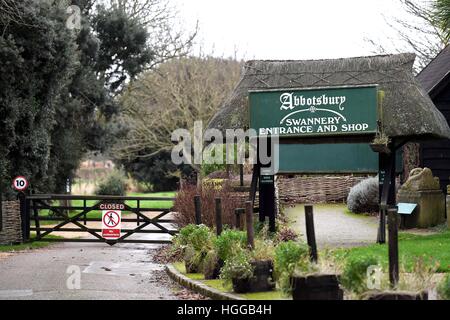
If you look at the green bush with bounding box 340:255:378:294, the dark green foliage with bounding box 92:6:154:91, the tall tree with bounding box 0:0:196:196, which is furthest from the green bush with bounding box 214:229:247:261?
the dark green foliage with bounding box 92:6:154:91

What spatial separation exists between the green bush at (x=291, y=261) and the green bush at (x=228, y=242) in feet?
7.15

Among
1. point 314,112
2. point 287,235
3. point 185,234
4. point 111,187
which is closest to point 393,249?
Result: point 185,234

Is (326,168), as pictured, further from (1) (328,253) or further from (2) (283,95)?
(1) (328,253)

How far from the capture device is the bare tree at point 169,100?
46.0 m

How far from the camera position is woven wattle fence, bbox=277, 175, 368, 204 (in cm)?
3528

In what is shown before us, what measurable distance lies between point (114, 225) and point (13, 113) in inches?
195

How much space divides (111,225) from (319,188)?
13362 mm

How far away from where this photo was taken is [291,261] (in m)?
11.3

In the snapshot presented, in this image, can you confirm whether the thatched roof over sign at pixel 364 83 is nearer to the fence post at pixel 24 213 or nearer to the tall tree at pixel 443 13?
the tall tree at pixel 443 13

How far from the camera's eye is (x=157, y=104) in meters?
50.2

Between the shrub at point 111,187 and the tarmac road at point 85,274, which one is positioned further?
the shrub at point 111,187

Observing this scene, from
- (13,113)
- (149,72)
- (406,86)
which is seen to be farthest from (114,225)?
(149,72)

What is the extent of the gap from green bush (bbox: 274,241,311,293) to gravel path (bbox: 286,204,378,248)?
6342 millimetres

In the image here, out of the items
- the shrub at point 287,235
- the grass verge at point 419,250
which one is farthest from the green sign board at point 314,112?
the shrub at point 287,235
